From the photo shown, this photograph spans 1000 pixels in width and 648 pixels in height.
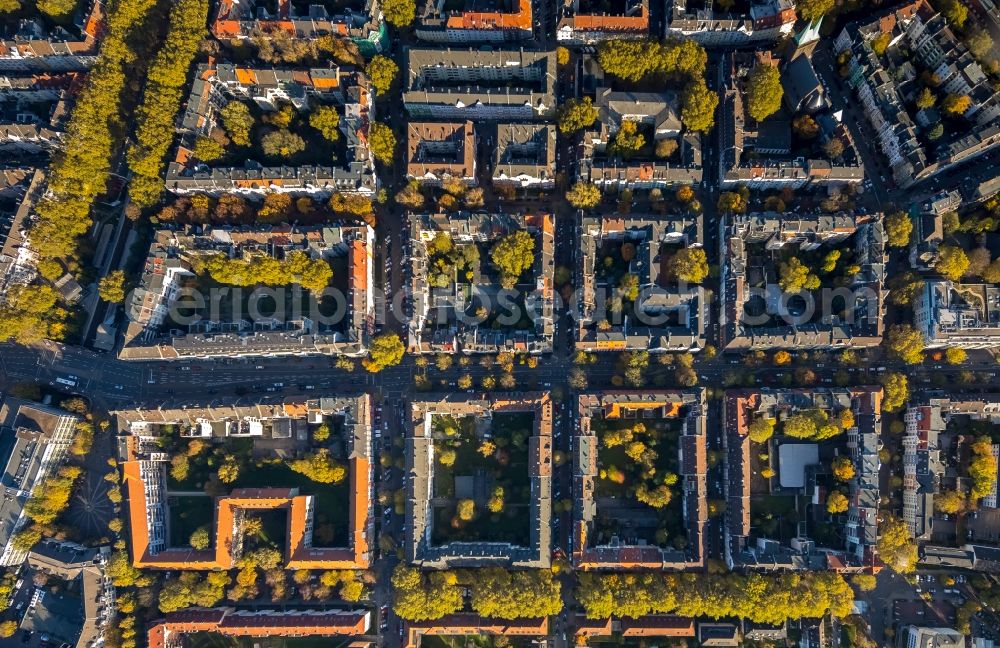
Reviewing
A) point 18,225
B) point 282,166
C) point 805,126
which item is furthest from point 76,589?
point 805,126

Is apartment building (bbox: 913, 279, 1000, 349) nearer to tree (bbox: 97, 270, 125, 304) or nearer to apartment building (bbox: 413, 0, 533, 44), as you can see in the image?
apartment building (bbox: 413, 0, 533, 44)

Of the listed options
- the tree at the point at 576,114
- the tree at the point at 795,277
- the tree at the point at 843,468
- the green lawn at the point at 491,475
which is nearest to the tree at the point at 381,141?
the tree at the point at 576,114


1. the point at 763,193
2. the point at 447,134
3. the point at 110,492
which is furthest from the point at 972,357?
the point at 110,492

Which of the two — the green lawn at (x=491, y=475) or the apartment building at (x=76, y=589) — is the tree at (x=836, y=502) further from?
the apartment building at (x=76, y=589)

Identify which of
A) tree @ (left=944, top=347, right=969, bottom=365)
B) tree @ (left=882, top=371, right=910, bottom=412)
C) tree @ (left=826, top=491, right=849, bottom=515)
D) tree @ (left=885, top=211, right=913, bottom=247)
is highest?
tree @ (left=885, top=211, right=913, bottom=247)

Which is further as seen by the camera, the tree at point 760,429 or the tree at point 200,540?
the tree at point 200,540

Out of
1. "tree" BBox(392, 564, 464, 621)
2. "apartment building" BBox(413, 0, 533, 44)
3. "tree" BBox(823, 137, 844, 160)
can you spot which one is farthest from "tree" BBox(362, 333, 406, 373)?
"tree" BBox(823, 137, 844, 160)

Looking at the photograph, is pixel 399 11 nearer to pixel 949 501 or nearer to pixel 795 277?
pixel 795 277
